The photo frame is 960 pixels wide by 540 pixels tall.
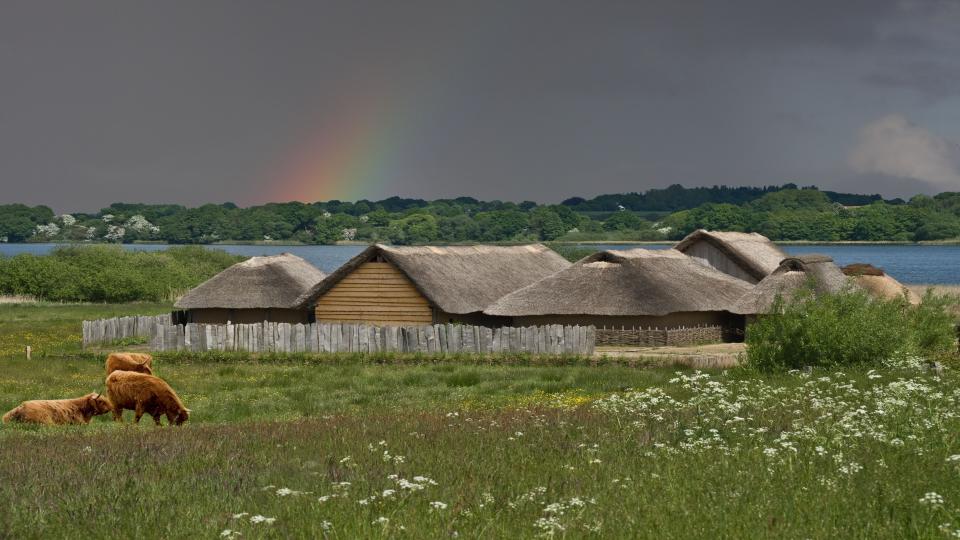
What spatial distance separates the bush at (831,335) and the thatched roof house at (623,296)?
55.4 ft

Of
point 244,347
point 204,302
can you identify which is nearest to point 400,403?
point 244,347

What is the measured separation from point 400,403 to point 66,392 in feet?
30.7

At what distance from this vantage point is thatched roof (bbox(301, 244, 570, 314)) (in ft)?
148

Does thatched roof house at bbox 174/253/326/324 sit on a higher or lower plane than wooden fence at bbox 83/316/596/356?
higher

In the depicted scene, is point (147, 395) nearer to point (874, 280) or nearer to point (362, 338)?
point (362, 338)

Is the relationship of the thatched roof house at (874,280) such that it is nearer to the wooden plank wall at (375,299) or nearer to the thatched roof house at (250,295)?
the wooden plank wall at (375,299)

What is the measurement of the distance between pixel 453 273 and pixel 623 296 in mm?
7776

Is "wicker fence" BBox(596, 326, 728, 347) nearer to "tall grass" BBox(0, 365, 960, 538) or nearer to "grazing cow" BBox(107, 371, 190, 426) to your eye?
"grazing cow" BBox(107, 371, 190, 426)

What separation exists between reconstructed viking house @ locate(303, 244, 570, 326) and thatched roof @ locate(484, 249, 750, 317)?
1784mm

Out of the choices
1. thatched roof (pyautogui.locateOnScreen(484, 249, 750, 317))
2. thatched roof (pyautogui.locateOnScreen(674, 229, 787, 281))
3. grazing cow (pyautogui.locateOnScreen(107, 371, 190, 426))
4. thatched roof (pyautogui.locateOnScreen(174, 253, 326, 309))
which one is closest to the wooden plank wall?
thatched roof (pyautogui.locateOnScreen(174, 253, 326, 309))

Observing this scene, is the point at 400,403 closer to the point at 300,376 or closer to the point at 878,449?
the point at 300,376

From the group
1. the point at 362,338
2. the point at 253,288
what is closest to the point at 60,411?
the point at 362,338

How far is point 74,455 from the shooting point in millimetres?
12656

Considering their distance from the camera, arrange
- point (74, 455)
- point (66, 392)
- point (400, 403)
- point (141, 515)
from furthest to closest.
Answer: point (66, 392), point (400, 403), point (74, 455), point (141, 515)
